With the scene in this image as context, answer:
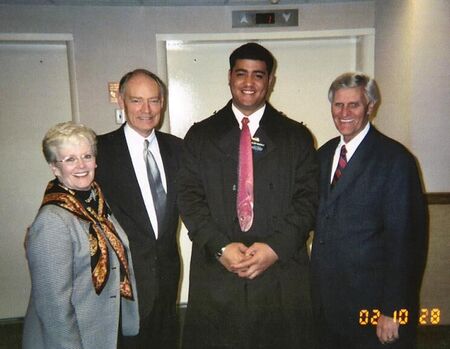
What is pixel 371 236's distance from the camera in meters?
1.68

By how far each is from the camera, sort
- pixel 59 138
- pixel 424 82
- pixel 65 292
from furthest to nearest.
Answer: pixel 424 82 → pixel 59 138 → pixel 65 292

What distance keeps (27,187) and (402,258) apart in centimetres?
321

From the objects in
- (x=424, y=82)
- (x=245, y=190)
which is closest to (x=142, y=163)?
(x=245, y=190)

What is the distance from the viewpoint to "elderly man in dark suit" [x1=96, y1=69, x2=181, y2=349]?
1782 mm

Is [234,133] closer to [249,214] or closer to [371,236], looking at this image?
[249,214]

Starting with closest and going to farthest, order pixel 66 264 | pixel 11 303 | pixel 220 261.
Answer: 1. pixel 66 264
2. pixel 220 261
3. pixel 11 303

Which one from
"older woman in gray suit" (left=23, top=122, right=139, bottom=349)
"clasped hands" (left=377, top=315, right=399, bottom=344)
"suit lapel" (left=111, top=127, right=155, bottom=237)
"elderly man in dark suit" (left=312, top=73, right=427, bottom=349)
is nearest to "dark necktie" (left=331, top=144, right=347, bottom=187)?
"elderly man in dark suit" (left=312, top=73, right=427, bottom=349)

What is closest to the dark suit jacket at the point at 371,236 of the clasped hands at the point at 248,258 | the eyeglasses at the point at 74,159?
the clasped hands at the point at 248,258

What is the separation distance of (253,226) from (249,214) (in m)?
0.06

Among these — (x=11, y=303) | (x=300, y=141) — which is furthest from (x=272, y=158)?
(x=11, y=303)

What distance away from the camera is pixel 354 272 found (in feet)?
5.61

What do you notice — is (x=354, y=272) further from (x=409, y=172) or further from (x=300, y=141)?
(x=300, y=141)

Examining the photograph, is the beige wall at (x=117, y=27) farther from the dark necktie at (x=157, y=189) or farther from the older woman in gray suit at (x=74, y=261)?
the older woman in gray suit at (x=74, y=261)

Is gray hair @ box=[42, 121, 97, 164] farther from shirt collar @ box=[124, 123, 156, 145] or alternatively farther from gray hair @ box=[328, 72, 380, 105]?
gray hair @ box=[328, 72, 380, 105]
